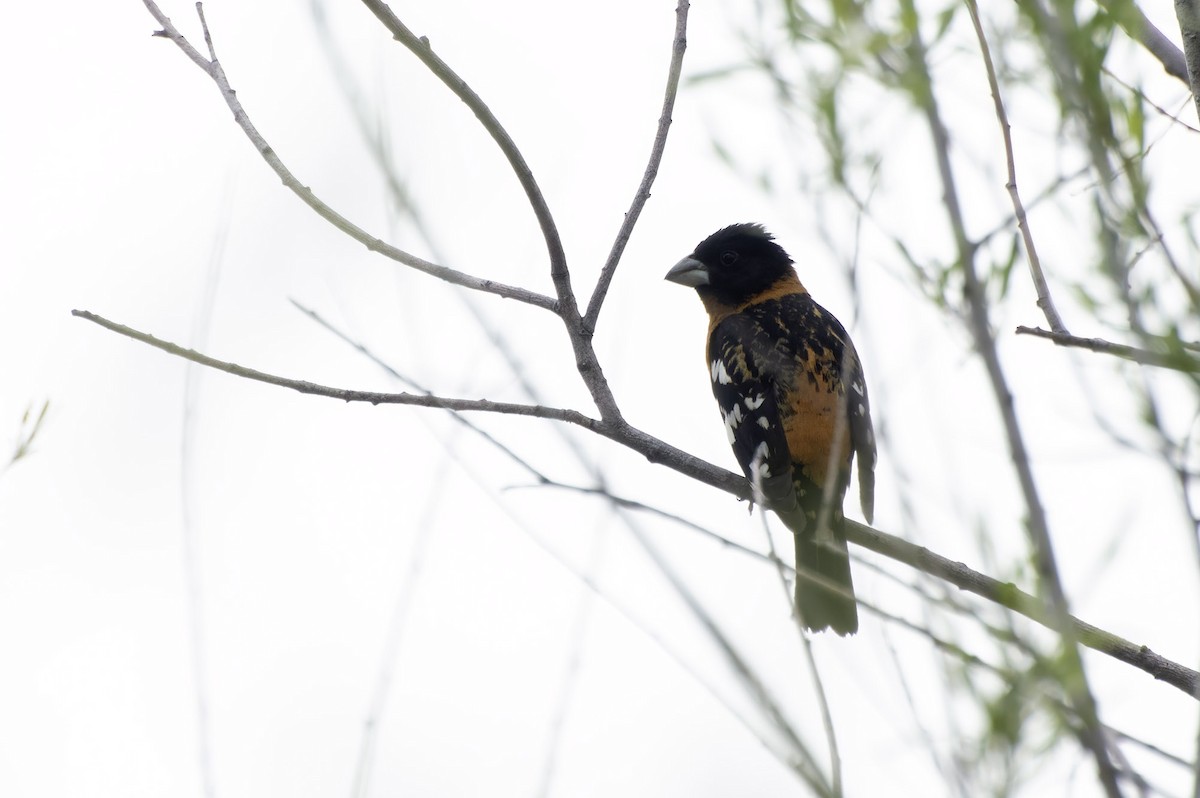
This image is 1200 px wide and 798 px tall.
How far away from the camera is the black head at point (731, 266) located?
6.67 meters

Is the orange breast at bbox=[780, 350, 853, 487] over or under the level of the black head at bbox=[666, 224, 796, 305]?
under

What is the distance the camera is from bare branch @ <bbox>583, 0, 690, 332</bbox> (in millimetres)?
3529

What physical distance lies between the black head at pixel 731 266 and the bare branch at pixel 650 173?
9.86 ft

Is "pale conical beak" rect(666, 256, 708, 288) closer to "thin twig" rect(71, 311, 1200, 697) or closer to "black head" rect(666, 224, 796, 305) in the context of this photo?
"black head" rect(666, 224, 796, 305)

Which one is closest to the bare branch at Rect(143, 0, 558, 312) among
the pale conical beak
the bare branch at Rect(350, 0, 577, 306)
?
the bare branch at Rect(350, 0, 577, 306)

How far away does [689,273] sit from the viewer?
666 centimetres

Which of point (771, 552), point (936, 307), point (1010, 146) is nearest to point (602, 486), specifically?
point (771, 552)

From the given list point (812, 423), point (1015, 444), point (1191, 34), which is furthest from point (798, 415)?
point (1015, 444)

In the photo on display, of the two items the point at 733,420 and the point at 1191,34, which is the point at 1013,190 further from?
the point at 733,420

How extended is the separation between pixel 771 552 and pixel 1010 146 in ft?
3.46

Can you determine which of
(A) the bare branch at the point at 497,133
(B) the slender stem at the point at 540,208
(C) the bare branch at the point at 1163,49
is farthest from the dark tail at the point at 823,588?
(C) the bare branch at the point at 1163,49

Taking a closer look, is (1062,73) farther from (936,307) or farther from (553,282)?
(553,282)

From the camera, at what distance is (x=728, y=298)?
6680 mm

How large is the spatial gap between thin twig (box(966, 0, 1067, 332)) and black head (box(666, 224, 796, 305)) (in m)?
4.04
